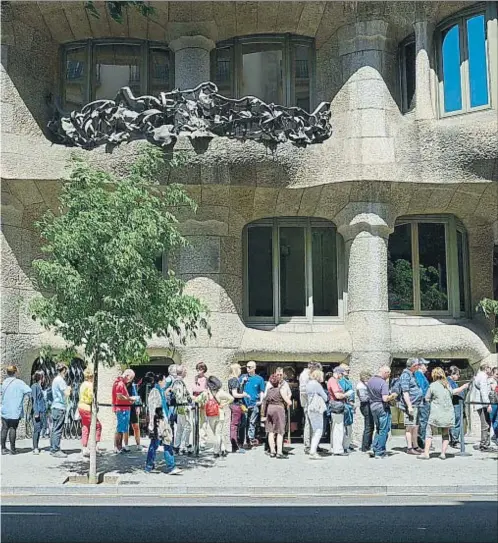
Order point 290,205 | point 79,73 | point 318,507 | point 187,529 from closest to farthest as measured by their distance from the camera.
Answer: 1. point 187,529
2. point 318,507
3. point 290,205
4. point 79,73

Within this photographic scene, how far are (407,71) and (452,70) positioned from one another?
1.10 metres

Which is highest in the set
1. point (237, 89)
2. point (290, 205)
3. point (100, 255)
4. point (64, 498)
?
point (237, 89)

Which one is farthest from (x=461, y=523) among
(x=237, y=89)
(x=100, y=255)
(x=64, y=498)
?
(x=237, y=89)

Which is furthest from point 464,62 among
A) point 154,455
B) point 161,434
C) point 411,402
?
point 154,455

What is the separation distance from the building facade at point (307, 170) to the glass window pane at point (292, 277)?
37mm

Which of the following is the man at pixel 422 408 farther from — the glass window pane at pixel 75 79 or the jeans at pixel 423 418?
the glass window pane at pixel 75 79

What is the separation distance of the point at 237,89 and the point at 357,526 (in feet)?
42.1

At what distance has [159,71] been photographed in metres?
19.1

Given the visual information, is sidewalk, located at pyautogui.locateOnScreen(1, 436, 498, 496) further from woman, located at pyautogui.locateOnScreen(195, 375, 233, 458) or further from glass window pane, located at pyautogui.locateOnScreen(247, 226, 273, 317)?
glass window pane, located at pyautogui.locateOnScreen(247, 226, 273, 317)

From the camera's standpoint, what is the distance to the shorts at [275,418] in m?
13.8

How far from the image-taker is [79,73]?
19062mm

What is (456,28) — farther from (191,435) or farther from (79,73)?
(191,435)

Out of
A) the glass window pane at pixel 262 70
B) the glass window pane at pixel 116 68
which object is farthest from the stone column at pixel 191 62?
the glass window pane at pixel 116 68

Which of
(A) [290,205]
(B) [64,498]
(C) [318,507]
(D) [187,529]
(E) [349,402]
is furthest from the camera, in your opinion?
(A) [290,205]
